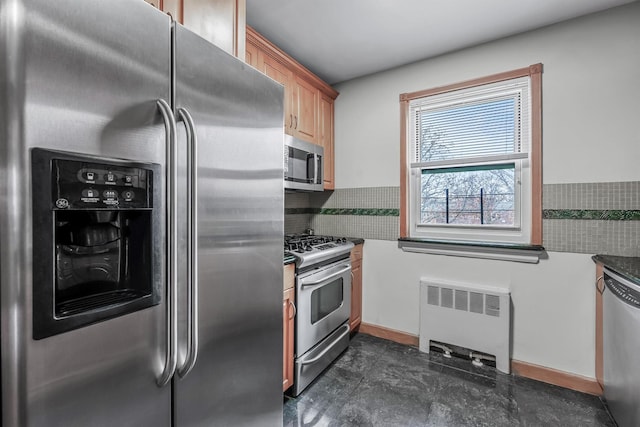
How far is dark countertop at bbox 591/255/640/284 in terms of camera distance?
4.49 ft

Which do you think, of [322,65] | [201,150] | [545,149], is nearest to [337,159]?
[322,65]

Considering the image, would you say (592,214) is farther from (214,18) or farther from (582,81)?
(214,18)

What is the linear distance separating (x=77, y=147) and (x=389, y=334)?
9.02ft

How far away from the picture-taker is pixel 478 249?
236 centimetres

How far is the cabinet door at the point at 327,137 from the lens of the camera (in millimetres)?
2879

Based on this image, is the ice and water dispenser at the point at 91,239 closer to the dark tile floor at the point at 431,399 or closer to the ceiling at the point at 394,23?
the dark tile floor at the point at 431,399

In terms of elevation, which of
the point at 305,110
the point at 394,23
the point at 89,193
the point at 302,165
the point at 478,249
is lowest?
the point at 478,249

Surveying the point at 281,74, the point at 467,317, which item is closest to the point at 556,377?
the point at 467,317

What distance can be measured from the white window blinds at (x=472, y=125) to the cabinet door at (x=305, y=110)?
0.91m

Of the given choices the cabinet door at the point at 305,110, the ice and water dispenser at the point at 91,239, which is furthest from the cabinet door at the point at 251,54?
the ice and water dispenser at the point at 91,239

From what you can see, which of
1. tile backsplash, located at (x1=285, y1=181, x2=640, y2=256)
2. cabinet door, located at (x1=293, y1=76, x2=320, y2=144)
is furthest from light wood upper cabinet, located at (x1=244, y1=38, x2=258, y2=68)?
tile backsplash, located at (x1=285, y1=181, x2=640, y2=256)

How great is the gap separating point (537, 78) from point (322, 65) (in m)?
1.72

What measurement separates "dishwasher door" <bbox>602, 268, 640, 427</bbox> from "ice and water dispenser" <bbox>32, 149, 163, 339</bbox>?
1.91 metres

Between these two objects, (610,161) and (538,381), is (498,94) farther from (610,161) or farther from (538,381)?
(538,381)
